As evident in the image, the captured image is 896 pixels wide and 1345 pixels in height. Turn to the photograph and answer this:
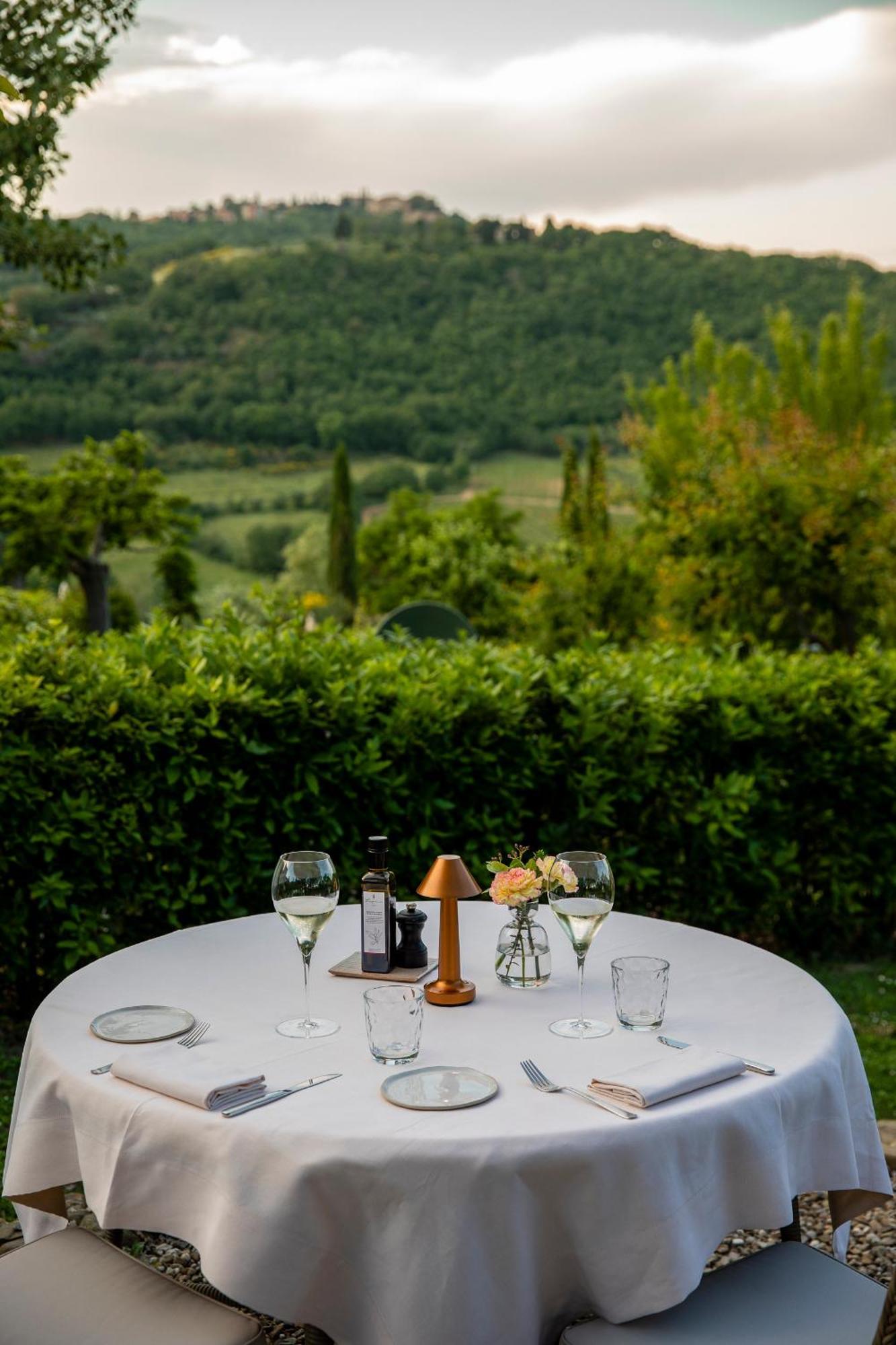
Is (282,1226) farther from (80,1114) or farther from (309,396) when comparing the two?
(309,396)

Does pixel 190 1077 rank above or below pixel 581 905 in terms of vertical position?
below

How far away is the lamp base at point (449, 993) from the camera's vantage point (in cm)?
206

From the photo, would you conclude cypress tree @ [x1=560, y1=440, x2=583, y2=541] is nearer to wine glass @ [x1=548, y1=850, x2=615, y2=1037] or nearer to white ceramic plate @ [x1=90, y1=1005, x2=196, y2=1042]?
wine glass @ [x1=548, y1=850, x2=615, y2=1037]

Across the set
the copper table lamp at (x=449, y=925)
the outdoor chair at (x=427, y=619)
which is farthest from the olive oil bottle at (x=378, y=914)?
the outdoor chair at (x=427, y=619)

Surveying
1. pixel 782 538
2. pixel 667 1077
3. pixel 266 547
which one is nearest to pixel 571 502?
pixel 782 538

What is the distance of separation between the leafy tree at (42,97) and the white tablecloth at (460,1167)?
5063 millimetres

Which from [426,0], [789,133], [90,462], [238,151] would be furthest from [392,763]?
[238,151]

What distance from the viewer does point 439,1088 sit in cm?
168

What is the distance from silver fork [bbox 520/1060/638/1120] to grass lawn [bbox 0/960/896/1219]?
1771 millimetres

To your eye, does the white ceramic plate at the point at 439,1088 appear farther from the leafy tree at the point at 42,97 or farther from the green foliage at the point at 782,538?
the green foliage at the point at 782,538

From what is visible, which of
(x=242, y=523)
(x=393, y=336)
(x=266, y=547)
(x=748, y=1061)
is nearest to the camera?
(x=748, y=1061)

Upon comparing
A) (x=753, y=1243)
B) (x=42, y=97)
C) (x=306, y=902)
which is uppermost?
(x=42, y=97)

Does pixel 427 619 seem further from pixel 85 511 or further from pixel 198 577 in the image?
pixel 198 577

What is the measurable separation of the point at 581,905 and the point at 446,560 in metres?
23.3
